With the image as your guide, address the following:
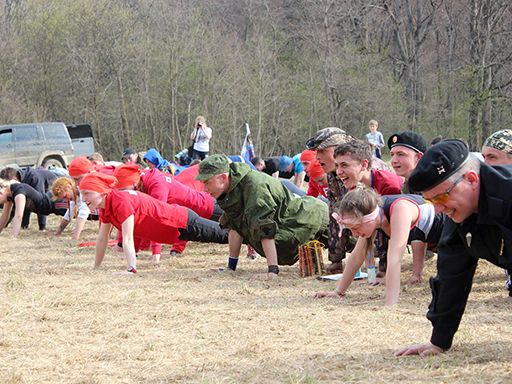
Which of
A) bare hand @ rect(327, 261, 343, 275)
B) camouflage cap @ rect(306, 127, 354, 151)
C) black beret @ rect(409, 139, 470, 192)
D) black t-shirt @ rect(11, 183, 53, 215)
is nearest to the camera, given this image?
black beret @ rect(409, 139, 470, 192)

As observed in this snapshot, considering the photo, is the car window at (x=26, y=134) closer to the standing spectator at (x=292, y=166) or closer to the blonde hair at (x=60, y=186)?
the standing spectator at (x=292, y=166)

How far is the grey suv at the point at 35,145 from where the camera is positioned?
68.8 ft

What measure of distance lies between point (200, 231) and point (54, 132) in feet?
52.2

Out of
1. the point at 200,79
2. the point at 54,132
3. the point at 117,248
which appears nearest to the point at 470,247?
the point at 117,248

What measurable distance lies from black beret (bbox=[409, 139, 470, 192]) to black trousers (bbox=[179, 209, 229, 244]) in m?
5.00

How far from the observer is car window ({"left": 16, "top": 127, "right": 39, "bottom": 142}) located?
69.5 ft

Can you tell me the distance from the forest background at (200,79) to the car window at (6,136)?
6416 millimetres

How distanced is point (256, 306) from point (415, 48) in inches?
1118

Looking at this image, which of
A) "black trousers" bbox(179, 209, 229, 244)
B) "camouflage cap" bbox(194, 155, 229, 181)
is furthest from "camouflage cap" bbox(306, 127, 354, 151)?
"black trousers" bbox(179, 209, 229, 244)

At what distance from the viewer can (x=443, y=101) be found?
28.8 metres

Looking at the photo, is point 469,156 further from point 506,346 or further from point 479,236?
point 506,346

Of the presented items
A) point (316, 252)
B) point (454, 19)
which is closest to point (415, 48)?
point (454, 19)

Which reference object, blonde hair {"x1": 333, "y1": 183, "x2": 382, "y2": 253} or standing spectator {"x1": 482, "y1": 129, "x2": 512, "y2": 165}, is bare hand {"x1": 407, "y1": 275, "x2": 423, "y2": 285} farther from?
blonde hair {"x1": 333, "y1": 183, "x2": 382, "y2": 253}

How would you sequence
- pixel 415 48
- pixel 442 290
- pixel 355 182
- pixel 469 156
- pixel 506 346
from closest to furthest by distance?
pixel 469 156 < pixel 442 290 < pixel 506 346 < pixel 355 182 < pixel 415 48
